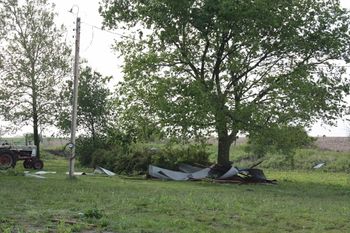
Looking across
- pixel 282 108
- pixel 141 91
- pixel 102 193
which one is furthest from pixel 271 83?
pixel 102 193

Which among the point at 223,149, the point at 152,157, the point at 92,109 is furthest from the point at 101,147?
the point at 223,149

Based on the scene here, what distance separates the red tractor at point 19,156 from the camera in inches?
1305

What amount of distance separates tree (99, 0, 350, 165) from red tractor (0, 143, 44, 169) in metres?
8.46

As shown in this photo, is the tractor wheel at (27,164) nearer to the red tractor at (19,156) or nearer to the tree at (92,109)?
the red tractor at (19,156)

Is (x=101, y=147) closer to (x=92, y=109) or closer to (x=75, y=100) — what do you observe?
(x=92, y=109)

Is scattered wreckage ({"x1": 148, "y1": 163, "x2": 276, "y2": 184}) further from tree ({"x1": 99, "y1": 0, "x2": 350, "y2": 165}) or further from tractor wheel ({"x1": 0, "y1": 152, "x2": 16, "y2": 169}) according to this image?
tractor wheel ({"x1": 0, "y1": 152, "x2": 16, "y2": 169})

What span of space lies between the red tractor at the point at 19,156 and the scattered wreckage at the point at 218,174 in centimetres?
936

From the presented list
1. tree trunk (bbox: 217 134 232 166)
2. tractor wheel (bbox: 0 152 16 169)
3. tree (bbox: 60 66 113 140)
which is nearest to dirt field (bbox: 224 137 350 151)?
tree (bbox: 60 66 113 140)

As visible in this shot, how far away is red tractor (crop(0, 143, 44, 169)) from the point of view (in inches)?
1305

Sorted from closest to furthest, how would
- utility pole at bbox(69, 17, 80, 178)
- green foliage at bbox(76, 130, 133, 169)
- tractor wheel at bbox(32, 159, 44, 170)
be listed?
utility pole at bbox(69, 17, 80, 178), green foliage at bbox(76, 130, 133, 169), tractor wheel at bbox(32, 159, 44, 170)

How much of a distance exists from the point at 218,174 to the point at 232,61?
5933mm

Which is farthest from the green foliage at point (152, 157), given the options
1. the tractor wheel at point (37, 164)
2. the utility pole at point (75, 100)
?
the utility pole at point (75, 100)

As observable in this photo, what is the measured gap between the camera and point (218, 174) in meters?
28.5

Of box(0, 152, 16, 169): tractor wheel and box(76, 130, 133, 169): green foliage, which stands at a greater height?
box(76, 130, 133, 169): green foliage
